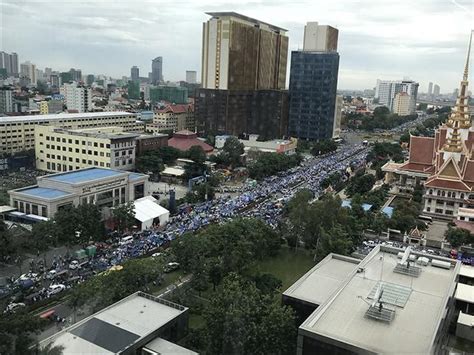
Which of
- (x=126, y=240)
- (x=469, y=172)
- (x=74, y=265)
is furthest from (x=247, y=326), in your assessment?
(x=469, y=172)

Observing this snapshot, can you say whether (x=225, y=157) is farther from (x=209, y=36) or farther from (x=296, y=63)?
(x=296, y=63)

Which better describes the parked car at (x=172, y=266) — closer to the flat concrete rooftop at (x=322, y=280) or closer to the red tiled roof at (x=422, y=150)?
the flat concrete rooftop at (x=322, y=280)

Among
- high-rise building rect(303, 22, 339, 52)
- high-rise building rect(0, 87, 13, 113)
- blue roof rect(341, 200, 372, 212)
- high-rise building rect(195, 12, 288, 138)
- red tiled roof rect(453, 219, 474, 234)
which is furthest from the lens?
high-rise building rect(0, 87, 13, 113)

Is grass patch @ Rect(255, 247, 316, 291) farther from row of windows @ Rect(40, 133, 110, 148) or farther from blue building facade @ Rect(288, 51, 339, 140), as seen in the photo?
blue building facade @ Rect(288, 51, 339, 140)

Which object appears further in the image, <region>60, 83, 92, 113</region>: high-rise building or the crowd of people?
<region>60, 83, 92, 113</region>: high-rise building

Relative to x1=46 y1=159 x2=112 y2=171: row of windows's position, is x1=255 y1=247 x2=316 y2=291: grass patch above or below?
below

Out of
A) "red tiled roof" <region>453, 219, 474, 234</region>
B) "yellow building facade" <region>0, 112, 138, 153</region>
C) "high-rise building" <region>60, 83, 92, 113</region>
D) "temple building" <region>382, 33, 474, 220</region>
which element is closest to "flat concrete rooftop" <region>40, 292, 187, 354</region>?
"red tiled roof" <region>453, 219, 474, 234</region>

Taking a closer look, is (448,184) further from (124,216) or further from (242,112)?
(242,112)

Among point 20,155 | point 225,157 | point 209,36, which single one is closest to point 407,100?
point 209,36
